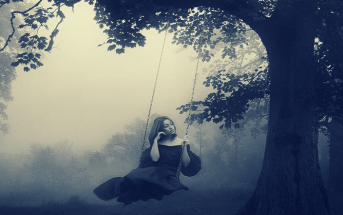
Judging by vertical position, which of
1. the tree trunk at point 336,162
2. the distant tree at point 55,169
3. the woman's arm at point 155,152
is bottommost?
the distant tree at point 55,169

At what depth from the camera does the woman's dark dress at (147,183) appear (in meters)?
4.48

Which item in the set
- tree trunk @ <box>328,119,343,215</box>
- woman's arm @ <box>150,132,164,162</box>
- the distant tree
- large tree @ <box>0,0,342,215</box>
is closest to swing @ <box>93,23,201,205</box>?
woman's arm @ <box>150,132,164,162</box>

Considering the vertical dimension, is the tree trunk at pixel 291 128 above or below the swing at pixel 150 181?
above

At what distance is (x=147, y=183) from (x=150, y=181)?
0.55 feet

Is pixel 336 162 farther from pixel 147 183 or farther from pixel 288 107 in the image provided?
pixel 147 183

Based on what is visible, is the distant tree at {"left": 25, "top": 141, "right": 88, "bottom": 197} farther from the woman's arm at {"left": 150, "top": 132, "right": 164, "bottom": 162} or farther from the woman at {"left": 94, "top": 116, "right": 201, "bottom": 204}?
the woman's arm at {"left": 150, "top": 132, "right": 164, "bottom": 162}

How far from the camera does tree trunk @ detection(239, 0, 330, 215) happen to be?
4.44 m

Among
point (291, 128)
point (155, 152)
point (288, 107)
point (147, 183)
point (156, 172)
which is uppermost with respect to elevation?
point (288, 107)

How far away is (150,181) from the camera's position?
14.7 ft

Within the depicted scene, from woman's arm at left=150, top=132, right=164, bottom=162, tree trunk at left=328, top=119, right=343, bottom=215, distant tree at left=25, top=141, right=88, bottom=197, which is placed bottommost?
distant tree at left=25, top=141, right=88, bottom=197

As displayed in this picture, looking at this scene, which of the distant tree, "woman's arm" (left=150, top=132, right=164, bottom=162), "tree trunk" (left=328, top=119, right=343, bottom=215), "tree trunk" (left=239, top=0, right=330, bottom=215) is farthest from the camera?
the distant tree

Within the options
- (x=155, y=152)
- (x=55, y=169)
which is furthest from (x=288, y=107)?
(x=55, y=169)

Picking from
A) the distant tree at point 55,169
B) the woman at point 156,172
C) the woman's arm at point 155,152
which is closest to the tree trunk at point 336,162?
A: the woman at point 156,172

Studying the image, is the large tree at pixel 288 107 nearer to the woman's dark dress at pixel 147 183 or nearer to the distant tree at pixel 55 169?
the woman's dark dress at pixel 147 183
